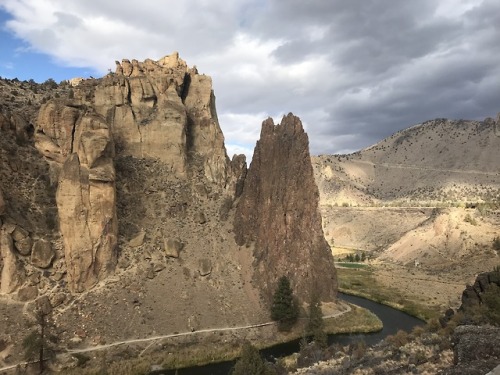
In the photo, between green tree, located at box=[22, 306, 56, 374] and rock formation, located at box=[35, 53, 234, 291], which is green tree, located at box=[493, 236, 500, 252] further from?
green tree, located at box=[22, 306, 56, 374]

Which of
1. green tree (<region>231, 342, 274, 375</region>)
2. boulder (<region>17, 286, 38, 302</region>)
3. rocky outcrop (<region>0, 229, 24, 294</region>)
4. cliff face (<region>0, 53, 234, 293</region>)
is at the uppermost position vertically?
cliff face (<region>0, 53, 234, 293</region>)

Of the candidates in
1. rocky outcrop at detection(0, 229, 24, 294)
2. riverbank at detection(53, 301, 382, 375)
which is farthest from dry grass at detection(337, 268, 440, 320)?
rocky outcrop at detection(0, 229, 24, 294)

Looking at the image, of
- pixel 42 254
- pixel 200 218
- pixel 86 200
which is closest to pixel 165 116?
pixel 200 218

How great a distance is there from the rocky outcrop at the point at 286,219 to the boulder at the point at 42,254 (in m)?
27.8

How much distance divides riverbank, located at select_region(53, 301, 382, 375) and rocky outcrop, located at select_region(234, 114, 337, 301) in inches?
231

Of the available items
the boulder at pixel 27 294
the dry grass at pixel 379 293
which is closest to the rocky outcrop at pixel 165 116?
the boulder at pixel 27 294

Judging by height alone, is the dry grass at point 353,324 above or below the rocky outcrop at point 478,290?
below

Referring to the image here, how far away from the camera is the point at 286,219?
65.4 m

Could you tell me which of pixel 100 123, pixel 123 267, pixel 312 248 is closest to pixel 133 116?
pixel 100 123

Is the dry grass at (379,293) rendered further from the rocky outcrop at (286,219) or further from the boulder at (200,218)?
the boulder at (200,218)

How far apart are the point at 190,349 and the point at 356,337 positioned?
A: 2242 centimetres

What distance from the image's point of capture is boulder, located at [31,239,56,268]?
51125 mm

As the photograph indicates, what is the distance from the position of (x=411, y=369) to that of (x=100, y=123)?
49.8 m

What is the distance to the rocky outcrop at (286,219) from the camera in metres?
62.5
